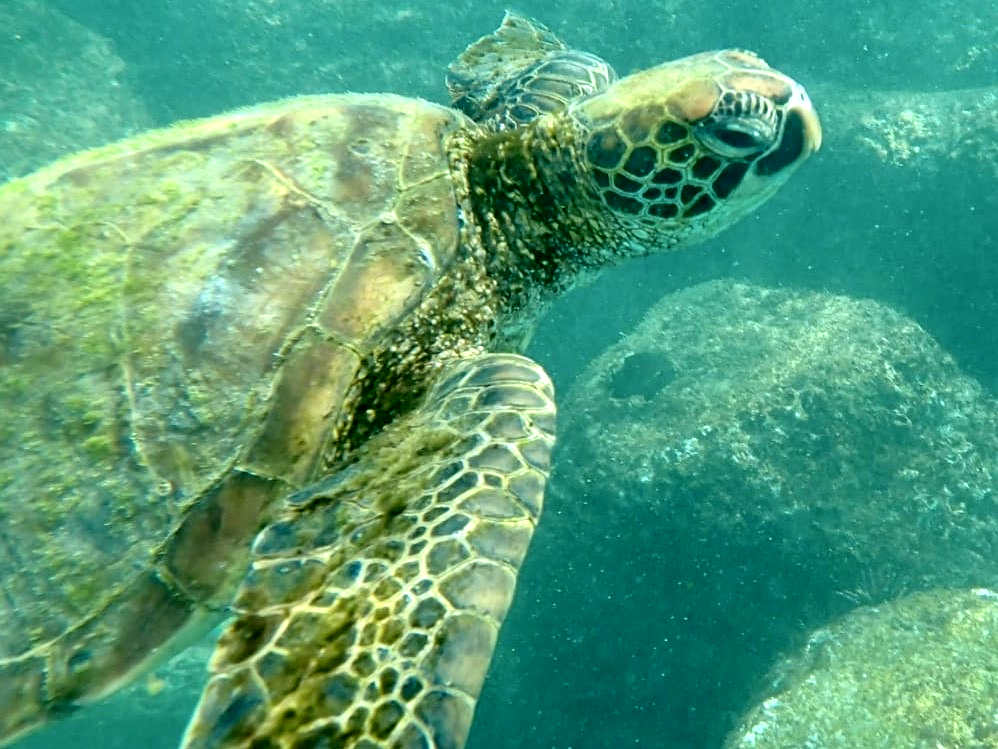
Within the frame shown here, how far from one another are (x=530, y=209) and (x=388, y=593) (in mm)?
1766

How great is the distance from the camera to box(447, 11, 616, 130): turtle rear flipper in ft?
11.4

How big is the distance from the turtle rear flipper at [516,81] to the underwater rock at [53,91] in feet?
23.6

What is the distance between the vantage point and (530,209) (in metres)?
2.86

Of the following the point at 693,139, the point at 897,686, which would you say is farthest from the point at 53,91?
the point at 897,686

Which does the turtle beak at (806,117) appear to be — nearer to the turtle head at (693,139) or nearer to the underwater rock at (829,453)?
the turtle head at (693,139)

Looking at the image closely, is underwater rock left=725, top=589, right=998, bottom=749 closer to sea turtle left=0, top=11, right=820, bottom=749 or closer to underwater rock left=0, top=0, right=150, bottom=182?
sea turtle left=0, top=11, right=820, bottom=749

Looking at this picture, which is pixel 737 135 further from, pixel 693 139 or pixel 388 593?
pixel 388 593

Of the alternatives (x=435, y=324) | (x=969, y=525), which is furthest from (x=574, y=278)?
(x=969, y=525)

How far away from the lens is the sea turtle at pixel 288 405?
1.48 m

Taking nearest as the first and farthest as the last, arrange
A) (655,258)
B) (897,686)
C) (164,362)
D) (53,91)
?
(164,362) → (897,686) → (53,91) → (655,258)

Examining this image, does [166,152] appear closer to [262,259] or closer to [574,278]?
[262,259]

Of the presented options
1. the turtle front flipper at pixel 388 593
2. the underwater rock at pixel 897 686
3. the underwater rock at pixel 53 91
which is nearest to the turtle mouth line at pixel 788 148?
the turtle front flipper at pixel 388 593

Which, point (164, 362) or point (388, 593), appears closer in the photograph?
point (388, 593)

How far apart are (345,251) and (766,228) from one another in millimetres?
8966
